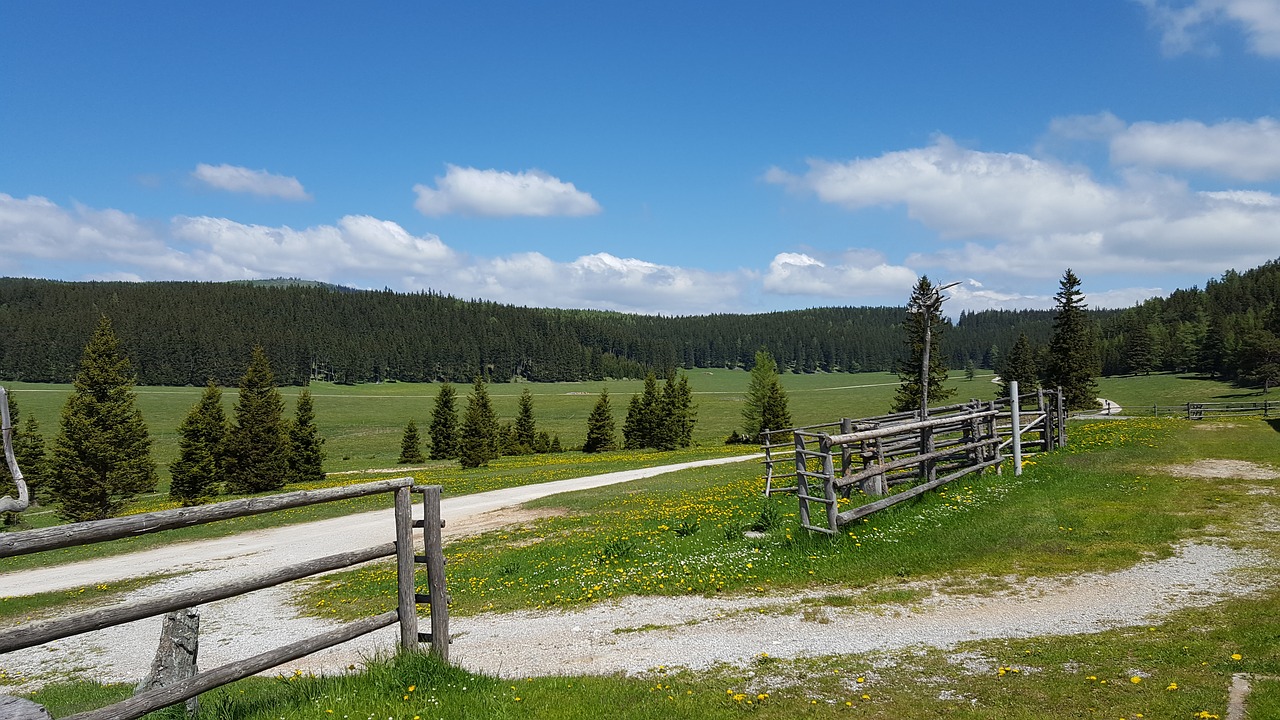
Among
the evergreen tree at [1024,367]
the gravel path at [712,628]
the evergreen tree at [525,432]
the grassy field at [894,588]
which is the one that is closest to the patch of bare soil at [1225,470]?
the grassy field at [894,588]

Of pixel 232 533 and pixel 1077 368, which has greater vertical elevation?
pixel 1077 368

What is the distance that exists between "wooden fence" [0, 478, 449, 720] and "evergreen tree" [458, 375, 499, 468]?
46365mm

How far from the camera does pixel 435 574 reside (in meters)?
7.09

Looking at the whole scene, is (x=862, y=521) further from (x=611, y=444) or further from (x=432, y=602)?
(x=611, y=444)

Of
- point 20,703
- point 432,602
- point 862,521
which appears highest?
point 20,703

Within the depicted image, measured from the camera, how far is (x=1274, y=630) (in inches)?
294

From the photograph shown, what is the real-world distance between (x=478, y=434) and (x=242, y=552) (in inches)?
1449

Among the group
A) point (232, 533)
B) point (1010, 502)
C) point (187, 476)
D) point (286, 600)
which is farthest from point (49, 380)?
point (1010, 502)

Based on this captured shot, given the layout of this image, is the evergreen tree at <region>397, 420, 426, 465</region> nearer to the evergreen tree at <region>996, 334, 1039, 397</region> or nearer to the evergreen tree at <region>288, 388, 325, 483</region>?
the evergreen tree at <region>288, 388, 325, 483</region>

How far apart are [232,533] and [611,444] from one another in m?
44.0

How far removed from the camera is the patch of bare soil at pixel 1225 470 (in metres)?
17.6

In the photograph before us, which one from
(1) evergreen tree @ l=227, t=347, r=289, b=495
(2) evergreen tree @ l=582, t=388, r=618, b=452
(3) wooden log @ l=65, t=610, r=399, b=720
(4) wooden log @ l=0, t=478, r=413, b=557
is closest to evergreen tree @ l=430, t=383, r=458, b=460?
(2) evergreen tree @ l=582, t=388, r=618, b=452

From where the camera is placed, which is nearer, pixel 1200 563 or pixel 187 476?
pixel 1200 563

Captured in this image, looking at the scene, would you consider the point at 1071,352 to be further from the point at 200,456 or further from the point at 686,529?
the point at 200,456
